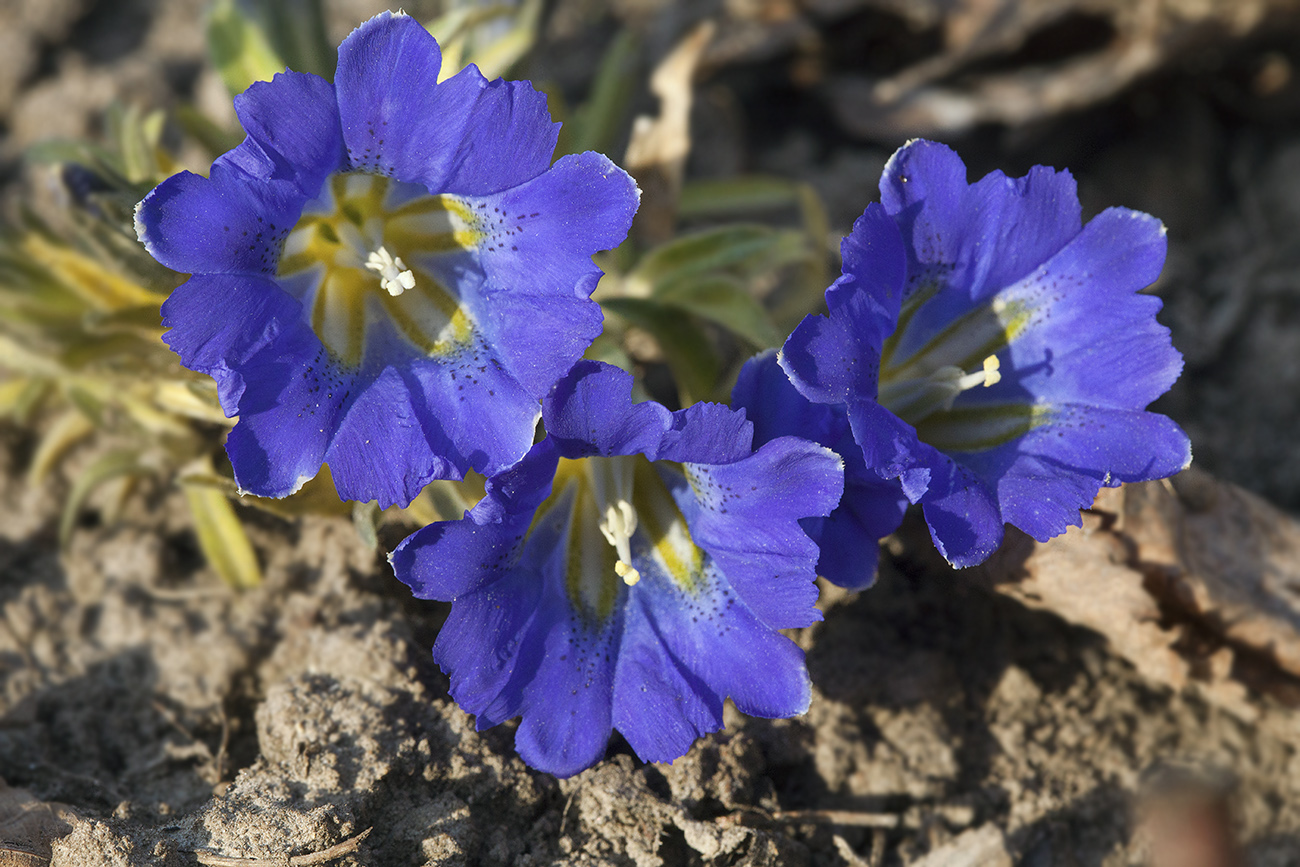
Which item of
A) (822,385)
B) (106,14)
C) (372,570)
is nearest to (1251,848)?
(822,385)

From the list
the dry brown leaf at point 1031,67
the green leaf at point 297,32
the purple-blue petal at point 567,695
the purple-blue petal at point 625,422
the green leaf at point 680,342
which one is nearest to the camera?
the purple-blue petal at point 625,422

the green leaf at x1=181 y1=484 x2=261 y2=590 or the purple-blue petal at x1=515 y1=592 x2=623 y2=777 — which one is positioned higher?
the green leaf at x1=181 y1=484 x2=261 y2=590

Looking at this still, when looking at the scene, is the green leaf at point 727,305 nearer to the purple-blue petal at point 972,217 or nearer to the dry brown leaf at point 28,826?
the purple-blue petal at point 972,217

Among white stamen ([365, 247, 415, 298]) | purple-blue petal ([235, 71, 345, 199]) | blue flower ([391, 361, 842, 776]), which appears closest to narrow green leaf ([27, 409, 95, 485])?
white stamen ([365, 247, 415, 298])

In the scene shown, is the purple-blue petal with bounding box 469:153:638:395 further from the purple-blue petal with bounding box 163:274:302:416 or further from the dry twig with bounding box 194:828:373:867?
the dry twig with bounding box 194:828:373:867

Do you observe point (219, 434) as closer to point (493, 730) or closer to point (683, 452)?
point (493, 730)

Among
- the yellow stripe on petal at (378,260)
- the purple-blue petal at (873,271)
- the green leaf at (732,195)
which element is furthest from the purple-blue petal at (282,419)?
the green leaf at (732,195)
